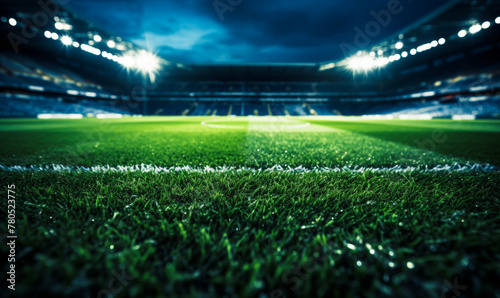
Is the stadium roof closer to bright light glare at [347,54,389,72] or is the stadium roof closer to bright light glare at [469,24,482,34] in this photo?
bright light glare at [469,24,482,34]

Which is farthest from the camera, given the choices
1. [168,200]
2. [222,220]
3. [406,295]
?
[168,200]

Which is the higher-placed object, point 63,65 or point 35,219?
point 63,65

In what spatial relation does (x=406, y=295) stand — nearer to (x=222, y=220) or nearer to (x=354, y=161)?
(x=222, y=220)

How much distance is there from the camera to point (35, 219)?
86 cm

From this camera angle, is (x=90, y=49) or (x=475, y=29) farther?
(x=90, y=49)

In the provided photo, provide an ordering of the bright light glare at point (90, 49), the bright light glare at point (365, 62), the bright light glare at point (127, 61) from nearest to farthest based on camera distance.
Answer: the bright light glare at point (90, 49) → the bright light glare at point (365, 62) → the bright light glare at point (127, 61)

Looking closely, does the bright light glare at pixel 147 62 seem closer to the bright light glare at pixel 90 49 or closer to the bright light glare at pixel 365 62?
the bright light glare at pixel 90 49

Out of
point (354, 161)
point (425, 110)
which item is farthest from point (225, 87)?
point (354, 161)

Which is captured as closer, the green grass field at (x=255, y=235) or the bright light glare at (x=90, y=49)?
the green grass field at (x=255, y=235)

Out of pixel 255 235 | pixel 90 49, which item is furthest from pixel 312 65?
pixel 255 235

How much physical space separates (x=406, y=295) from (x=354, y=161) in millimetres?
1650

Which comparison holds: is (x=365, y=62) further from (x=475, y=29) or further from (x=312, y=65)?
(x=475, y=29)

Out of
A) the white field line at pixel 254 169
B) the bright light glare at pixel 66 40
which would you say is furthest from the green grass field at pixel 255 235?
the bright light glare at pixel 66 40

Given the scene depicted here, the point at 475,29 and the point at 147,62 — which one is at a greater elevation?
the point at 475,29
